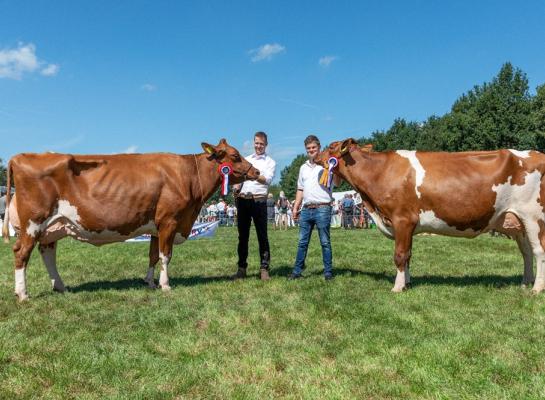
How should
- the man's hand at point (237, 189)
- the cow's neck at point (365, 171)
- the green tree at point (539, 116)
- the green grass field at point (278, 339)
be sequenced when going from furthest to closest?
1. the green tree at point (539, 116)
2. the man's hand at point (237, 189)
3. the cow's neck at point (365, 171)
4. the green grass field at point (278, 339)

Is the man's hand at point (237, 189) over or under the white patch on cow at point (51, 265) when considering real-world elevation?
over

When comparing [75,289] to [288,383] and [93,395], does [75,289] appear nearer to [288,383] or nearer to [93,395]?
[93,395]

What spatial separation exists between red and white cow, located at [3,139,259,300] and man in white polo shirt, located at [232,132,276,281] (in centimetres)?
31

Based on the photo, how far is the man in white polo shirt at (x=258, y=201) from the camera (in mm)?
8500

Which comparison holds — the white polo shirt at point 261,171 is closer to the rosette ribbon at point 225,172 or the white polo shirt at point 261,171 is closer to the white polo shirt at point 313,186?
the rosette ribbon at point 225,172

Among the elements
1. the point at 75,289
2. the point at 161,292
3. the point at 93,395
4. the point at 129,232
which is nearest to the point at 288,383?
the point at 93,395

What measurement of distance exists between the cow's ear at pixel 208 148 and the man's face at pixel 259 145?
812mm

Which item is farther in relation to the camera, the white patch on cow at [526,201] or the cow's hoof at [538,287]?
the white patch on cow at [526,201]

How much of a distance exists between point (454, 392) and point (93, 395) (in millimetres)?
2638

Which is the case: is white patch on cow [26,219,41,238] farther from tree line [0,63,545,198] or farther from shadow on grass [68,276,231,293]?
tree line [0,63,545,198]

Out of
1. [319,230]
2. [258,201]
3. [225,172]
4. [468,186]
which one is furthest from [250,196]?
[468,186]

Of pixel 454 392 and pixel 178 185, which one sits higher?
pixel 178 185

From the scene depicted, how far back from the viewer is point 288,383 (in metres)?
3.79

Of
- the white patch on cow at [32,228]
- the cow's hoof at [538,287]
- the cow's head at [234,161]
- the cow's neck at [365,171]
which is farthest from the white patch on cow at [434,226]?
the white patch on cow at [32,228]
